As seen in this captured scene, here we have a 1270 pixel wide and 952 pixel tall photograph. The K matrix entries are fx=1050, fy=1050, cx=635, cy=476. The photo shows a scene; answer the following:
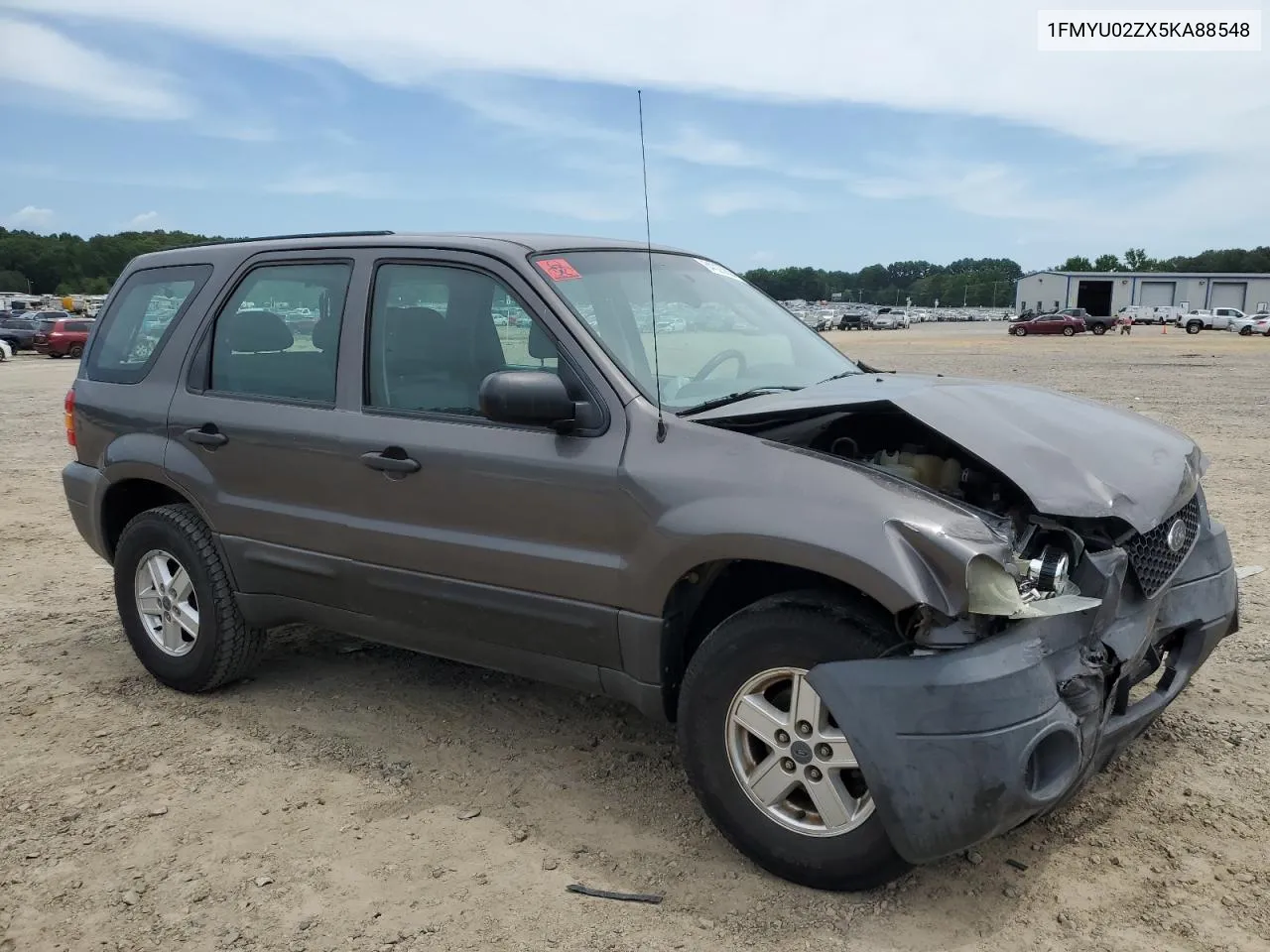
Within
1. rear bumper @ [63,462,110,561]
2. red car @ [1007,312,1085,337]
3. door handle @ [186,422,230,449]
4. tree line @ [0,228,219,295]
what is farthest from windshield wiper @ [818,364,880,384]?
tree line @ [0,228,219,295]

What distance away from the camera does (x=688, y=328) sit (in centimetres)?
397

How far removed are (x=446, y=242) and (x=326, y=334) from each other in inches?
25.2

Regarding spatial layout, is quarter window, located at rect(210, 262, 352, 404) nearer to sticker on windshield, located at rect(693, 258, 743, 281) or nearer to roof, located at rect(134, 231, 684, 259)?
roof, located at rect(134, 231, 684, 259)

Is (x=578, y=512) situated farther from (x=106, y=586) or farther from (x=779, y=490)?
(x=106, y=586)

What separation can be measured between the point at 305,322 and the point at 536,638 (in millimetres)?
1670

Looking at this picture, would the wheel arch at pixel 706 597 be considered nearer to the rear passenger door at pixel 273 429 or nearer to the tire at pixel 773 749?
the tire at pixel 773 749

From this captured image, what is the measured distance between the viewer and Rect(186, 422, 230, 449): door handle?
435 cm

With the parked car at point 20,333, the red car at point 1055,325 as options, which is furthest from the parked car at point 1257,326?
the parked car at point 20,333

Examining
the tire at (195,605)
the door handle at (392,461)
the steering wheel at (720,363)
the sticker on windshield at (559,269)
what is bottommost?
the tire at (195,605)

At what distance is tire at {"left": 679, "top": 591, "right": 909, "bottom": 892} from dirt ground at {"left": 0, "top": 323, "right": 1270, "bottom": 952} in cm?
12

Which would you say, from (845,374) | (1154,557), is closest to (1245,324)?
(845,374)

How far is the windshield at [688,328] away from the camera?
3.62 metres

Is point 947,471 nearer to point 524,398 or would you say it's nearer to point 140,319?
point 524,398

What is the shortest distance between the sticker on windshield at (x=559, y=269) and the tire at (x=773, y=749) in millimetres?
1378
